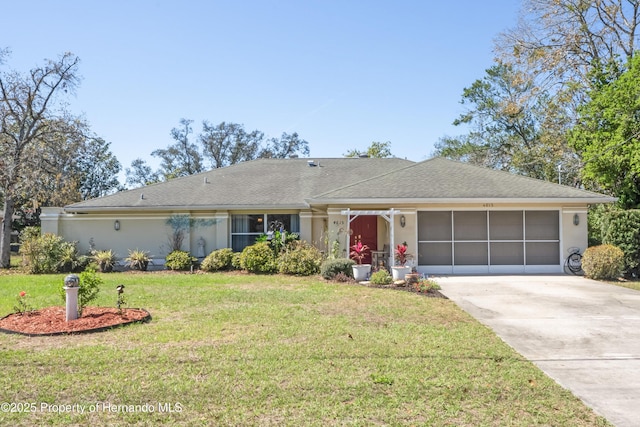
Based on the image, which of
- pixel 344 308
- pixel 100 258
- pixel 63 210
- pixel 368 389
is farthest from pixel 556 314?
pixel 63 210

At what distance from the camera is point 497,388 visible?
4688 millimetres

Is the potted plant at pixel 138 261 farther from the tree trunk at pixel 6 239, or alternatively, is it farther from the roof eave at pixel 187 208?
the tree trunk at pixel 6 239

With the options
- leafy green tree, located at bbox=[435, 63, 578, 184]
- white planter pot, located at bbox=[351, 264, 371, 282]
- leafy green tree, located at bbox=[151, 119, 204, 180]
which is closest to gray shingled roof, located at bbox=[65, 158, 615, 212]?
white planter pot, located at bbox=[351, 264, 371, 282]

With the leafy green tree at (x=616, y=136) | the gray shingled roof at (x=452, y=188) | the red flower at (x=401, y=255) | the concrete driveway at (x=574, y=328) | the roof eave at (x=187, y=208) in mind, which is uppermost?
the leafy green tree at (x=616, y=136)

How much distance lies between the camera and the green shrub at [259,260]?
15.0m

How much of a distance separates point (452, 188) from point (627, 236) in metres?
5.33

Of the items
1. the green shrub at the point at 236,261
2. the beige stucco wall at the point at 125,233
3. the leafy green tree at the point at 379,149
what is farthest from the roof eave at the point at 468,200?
the leafy green tree at the point at 379,149

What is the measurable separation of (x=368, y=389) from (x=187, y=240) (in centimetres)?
1403

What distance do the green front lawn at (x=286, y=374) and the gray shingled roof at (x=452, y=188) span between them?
6.20m

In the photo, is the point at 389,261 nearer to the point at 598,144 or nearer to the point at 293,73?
the point at 293,73

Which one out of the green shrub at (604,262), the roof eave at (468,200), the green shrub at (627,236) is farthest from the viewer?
the roof eave at (468,200)

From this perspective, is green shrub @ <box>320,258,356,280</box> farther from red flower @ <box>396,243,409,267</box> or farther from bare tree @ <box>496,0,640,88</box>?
bare tree @ <box>496,0,640,88</box>

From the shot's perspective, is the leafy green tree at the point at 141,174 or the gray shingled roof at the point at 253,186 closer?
the gray shingled roof at the point at 253,186

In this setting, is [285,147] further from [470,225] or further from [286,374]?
[286,374]
